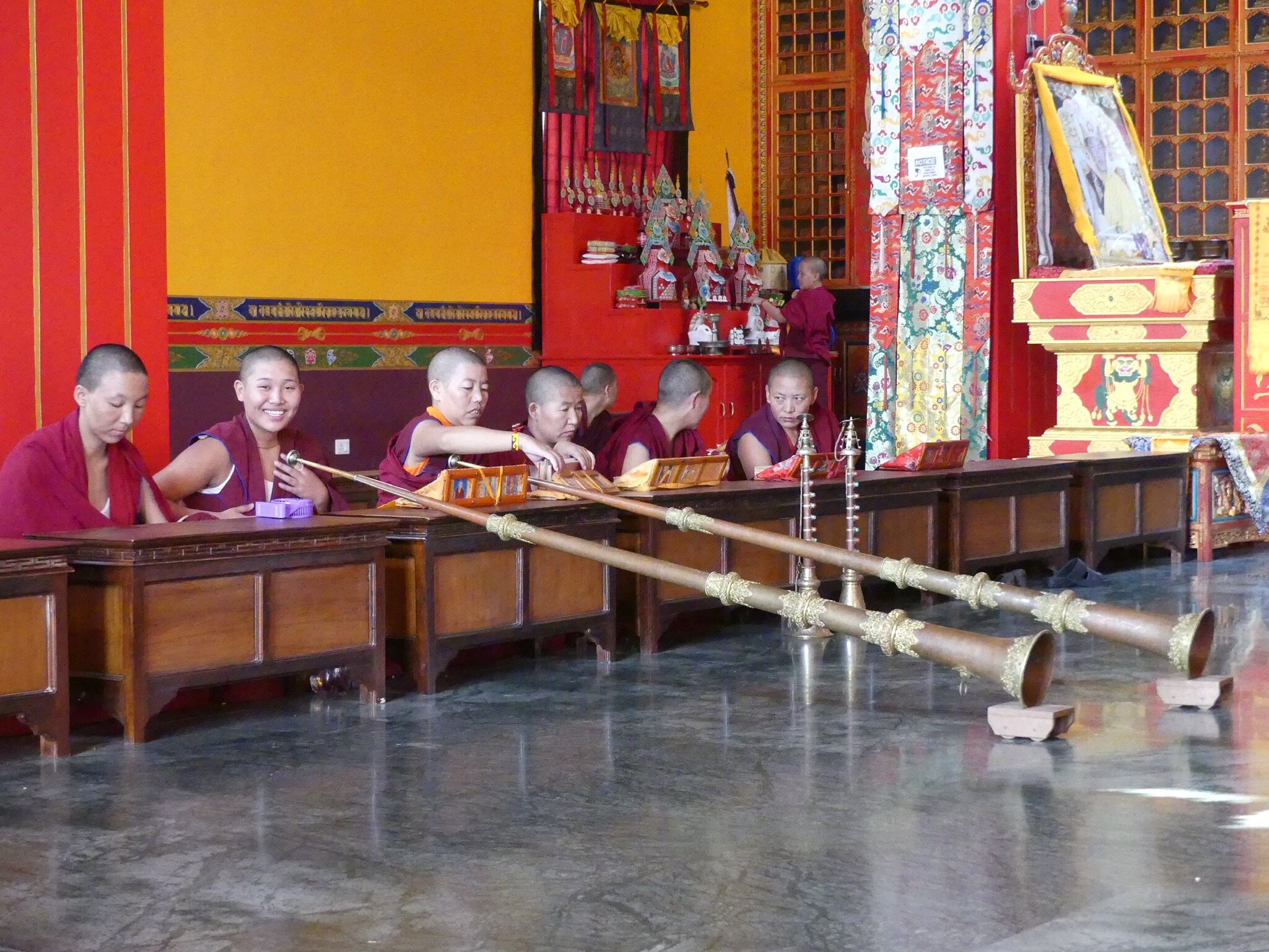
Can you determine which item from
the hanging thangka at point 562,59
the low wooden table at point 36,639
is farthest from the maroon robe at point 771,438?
the hanging thangka at point 562,59

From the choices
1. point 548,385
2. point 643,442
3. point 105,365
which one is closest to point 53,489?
point 105,365

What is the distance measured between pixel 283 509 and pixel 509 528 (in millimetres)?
702

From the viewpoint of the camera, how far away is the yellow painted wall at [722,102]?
45.5 ft

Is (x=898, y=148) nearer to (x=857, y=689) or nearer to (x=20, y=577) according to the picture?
(x=857, y=689)

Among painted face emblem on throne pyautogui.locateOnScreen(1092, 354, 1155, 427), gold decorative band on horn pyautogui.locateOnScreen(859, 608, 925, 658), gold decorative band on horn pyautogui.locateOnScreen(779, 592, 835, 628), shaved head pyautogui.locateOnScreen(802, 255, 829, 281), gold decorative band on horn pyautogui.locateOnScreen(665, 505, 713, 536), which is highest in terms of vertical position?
shaved head pyautogui.locateOnScreen(802, 255, 829, 281)

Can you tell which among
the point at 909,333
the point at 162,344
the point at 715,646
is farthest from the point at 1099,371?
the point at 162,344

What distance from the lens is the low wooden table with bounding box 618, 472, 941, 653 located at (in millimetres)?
6355

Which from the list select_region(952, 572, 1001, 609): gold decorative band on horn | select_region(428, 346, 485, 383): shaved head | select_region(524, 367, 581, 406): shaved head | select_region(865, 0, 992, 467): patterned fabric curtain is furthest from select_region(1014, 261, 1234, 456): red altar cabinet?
select_region(428, 346, 485, 383): shaved head

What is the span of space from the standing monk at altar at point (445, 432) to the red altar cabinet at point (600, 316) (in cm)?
594

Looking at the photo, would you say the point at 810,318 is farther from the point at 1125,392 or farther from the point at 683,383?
the point at 683,383

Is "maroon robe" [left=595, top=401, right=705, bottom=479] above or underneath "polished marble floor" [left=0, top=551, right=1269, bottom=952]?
above

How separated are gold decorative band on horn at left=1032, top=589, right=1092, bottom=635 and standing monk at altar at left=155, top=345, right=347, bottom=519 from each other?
2.43 m

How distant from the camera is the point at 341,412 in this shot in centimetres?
1117

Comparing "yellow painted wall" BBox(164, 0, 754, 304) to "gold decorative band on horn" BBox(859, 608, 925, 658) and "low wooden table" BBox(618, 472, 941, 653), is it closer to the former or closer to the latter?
"low wooden table" BBox(618, 472, 941, 653)
